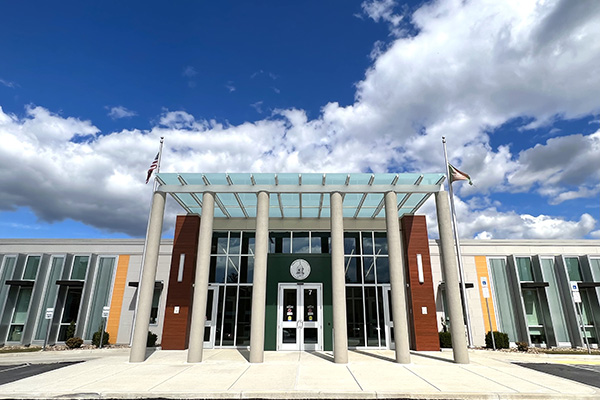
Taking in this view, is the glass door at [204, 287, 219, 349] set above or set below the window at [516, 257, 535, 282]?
below

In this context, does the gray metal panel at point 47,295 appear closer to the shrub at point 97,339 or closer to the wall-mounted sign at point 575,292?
the shrub at point 97,339

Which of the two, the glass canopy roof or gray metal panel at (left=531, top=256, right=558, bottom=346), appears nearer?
the glass canopy roof

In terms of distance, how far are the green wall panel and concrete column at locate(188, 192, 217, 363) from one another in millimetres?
3923

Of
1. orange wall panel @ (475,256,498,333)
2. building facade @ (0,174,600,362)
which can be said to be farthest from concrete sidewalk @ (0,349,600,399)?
orange wall panel @ (475,256,498,333)

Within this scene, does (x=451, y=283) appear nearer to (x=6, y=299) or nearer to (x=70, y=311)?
(x=70, y=311)

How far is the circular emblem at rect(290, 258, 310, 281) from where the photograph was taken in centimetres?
1686

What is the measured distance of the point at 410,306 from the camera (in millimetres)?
16547

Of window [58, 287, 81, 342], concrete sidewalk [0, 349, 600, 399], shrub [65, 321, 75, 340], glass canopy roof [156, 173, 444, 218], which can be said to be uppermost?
glass canopy roof [156, 173, 444, 218]

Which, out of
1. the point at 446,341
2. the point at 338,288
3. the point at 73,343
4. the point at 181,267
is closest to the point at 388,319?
the point at 446,341

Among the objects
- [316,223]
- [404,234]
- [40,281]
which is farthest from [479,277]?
[40,281]

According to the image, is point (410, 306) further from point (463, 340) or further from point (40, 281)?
point (40, 281)

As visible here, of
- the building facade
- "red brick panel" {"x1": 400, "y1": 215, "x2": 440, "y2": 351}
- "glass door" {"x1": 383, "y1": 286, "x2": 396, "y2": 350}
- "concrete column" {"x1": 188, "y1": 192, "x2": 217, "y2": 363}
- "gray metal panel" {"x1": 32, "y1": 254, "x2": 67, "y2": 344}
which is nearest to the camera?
"concrete column" {"x1": 188, "y1": 192, "x2": 217, "y2": 363}

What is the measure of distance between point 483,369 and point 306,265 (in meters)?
8.37

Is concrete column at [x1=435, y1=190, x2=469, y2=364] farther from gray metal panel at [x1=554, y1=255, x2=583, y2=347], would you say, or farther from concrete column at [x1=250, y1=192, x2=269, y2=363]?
gray metal panel at [x1=554, y1=255, x2=583, y2=347]
